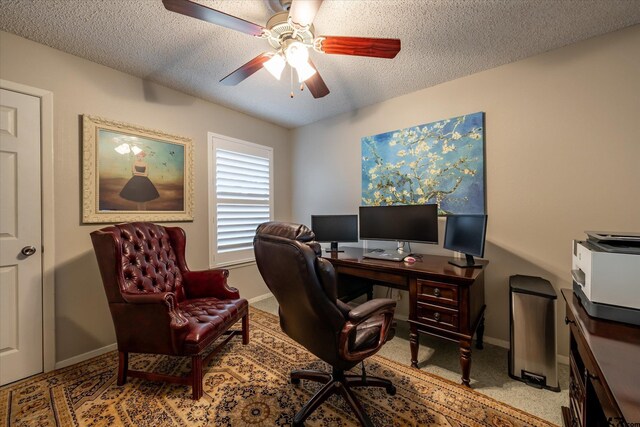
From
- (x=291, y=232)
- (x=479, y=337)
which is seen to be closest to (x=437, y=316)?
(x=479, y=337)

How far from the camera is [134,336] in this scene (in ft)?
5.90

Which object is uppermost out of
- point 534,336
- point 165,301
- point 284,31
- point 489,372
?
point 284,31

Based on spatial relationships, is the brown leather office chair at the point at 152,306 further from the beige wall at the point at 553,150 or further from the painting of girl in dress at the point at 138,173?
the beige wall at the point at 553,150

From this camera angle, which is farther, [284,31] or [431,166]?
[431,166]

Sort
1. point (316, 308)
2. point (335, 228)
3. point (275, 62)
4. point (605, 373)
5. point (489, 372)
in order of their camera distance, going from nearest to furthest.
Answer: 1. point (605, 373)
2. point (316, 308)
3. point (275, 62)
4. point (489, 372)
5. point (335, 228)

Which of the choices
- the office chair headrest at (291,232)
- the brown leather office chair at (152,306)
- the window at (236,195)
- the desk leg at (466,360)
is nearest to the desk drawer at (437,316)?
the desk leg at (466,360)

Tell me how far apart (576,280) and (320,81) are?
200cm

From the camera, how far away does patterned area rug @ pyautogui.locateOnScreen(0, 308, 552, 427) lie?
5.00ft

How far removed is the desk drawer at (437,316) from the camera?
187 centimetres

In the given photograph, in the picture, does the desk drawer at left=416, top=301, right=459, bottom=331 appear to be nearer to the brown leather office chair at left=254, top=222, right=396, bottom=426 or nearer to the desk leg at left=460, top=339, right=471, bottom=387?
the desk leg at left=460, top=339, right=471, bottom=387

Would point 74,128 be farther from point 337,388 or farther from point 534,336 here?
point 534,336

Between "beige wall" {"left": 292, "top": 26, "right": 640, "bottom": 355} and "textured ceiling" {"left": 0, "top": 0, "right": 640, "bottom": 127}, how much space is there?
170 millimetres

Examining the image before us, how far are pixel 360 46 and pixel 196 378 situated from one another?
2402mm

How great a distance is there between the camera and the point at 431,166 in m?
2.72
